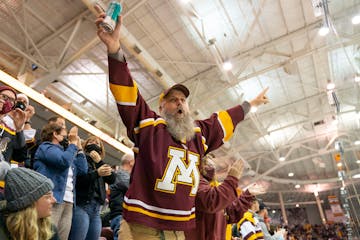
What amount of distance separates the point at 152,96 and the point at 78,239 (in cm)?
732

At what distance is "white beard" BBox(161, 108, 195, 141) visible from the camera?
1.47 m

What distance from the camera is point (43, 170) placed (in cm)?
215

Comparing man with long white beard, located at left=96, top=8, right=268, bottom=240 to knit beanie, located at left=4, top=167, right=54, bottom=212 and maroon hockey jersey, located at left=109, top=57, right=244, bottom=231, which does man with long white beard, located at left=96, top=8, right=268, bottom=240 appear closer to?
maroon hockey jersey, located at left=109, top=57, right=244, bottom=231

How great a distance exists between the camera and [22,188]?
1.44 meters

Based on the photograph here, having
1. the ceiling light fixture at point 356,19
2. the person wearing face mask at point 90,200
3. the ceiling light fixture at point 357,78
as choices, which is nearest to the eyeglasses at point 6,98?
the person wearing face mask at point 90,200

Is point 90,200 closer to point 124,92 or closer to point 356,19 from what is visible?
point 124,92

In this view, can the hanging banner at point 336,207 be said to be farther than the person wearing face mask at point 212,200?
Yes

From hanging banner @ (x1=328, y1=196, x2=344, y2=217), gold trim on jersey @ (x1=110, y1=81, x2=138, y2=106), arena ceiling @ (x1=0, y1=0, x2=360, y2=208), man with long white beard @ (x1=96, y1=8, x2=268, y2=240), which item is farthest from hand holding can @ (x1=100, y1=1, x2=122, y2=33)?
hanging banner @ (x1=328, y1=196, x2=344, y2=217)

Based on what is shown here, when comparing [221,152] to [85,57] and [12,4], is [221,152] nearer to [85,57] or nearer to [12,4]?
[85,57]

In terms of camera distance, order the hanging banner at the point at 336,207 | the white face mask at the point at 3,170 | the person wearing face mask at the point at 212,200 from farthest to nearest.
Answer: the hanging banner at the point at 336,207 < the person wearing face mask at the point at 212,200 < the white face mask at the point at 3,170

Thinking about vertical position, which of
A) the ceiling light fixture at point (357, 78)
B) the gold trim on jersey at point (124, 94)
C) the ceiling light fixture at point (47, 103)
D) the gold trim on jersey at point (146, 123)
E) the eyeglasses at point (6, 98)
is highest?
the ceiling light fixture at point (357, 78)

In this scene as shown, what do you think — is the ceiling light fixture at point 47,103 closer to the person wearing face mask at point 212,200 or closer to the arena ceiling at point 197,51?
the arena ceiling at point 197,51

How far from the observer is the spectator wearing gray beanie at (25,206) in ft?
4.45

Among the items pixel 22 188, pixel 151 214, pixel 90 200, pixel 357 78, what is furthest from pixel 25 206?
pixel 357 78
